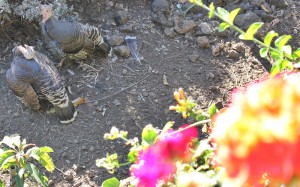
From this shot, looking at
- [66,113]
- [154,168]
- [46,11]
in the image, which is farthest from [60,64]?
[154,168]

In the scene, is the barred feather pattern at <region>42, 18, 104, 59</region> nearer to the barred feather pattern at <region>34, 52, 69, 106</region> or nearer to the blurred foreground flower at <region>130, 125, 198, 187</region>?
the barred feather pattern at <region>34, 52, 69, 106</region>

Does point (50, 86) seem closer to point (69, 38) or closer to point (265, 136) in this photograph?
point (69, 38)

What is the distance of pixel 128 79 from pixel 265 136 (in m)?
2.91

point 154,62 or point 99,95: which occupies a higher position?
point 154,62

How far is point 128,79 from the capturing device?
11.7 ft

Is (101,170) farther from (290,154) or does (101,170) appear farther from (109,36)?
(290,154)

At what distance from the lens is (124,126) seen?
10.6ft

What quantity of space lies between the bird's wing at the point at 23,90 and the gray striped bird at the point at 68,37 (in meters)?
0.43

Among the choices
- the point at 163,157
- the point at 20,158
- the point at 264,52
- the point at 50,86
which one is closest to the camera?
the point at 163,157

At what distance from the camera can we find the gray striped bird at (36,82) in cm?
322

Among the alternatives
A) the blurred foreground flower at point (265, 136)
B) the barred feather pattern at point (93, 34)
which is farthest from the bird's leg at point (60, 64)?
the blurred foreground flower at point (265, 136)

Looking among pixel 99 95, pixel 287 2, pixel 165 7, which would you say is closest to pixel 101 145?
pixel 99 95

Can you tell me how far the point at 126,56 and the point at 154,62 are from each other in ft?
0.73

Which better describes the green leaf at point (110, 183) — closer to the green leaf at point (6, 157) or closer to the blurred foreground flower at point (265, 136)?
the green leaf at point (6, 157)
